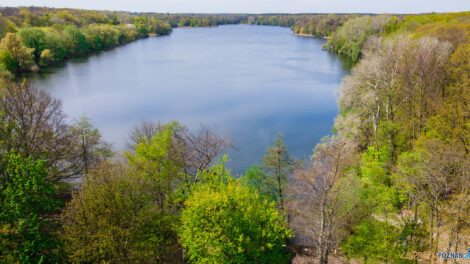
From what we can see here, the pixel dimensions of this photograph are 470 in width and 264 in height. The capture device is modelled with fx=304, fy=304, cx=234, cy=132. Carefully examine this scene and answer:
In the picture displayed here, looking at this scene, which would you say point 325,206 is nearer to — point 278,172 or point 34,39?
point 278,172

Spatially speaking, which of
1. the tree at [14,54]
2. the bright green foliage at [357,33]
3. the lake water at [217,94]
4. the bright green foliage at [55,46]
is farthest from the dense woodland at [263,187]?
the bright green foliage at [55,46]

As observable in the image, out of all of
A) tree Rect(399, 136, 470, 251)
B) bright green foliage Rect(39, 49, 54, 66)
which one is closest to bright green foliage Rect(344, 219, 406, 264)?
tree Rect(399, 136, 470, 251)

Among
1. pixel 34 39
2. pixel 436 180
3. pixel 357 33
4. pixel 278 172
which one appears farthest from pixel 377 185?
pixel 34 39

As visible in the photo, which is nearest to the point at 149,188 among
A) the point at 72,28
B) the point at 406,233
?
the point at 406,233

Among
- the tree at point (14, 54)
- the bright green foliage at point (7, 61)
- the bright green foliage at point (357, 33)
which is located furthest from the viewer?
the bright green foliage at point (357, 33)

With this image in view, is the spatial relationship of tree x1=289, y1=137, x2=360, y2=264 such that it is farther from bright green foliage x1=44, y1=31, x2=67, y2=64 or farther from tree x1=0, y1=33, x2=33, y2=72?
bright green foliage x1=44, y1=31, x2=67, y2=64

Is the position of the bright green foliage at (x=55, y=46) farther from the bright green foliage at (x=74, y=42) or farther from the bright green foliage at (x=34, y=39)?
the bright green foliage at (x=74, y=42)

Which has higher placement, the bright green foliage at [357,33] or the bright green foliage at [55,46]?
the bright green foliage at [357,33]
